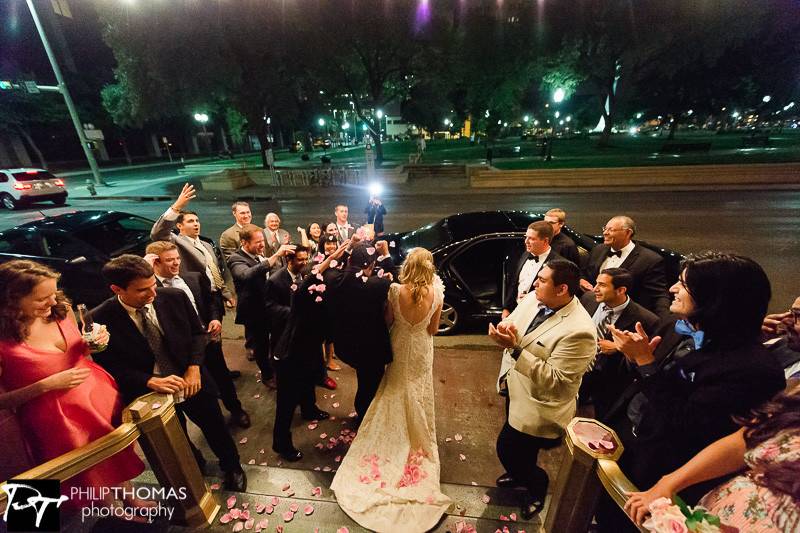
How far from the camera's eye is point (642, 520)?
148 cm

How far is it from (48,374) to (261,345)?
224 cm

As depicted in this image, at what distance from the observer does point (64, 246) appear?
218 inches

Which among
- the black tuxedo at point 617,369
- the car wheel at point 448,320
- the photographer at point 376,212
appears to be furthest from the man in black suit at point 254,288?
the photographer at point 376,212

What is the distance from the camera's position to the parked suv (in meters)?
15.0

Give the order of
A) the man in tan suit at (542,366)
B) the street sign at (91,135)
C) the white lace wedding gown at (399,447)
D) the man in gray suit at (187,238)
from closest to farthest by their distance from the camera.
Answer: the man in tan suit at (542,366), the white lace wedding gown at (399,447), the man in gray suit at (187,238), the street sign at (91,135)

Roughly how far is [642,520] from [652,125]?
12286 cm

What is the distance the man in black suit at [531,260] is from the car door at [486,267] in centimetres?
60

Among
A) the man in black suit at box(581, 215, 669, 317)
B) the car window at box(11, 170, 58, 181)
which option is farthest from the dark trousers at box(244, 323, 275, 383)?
the car window at box(11, 170, 58, 181)

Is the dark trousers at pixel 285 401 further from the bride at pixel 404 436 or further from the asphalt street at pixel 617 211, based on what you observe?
the asphalt street at pixel 617 211

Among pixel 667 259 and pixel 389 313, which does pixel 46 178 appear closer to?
pixel 389 313

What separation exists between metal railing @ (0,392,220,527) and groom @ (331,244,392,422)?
1.27 meters

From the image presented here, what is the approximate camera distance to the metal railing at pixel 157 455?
5.74 feet

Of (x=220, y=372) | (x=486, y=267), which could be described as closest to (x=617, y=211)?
(x=486, y=267)

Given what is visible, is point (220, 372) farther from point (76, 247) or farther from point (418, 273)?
point (76, 247)
